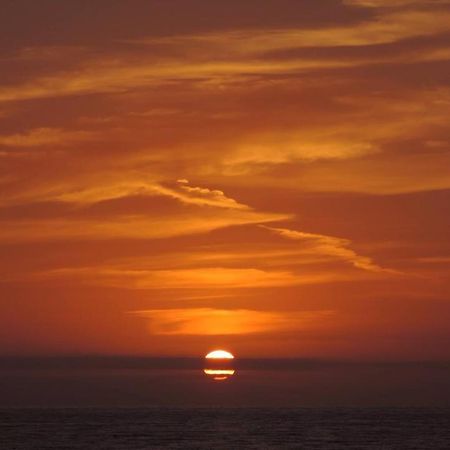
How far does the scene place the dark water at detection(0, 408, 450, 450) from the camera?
137 metres

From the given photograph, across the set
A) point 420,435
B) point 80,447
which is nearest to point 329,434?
point 420,435

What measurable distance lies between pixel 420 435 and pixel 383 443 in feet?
42.5

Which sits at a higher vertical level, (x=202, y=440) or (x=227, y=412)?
(x=227, y=412)

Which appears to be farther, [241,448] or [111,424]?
[111,424]

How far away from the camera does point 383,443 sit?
459ft

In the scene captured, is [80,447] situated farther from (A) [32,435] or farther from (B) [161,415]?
(B) [161,415]

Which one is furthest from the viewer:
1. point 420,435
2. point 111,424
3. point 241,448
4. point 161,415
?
point 161,415

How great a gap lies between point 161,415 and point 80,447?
5620 cm

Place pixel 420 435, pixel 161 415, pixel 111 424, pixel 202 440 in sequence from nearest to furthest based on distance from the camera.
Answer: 1. pixel 202 440
2. pixel 420 435
3. pixel 111 424
4. pixel 161 415

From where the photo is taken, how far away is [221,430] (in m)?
157

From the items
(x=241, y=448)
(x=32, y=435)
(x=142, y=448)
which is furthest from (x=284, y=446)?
(x=32, y=435)

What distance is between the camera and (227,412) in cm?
Result: 19600

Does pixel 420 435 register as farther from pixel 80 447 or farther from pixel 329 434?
pixel 80 447

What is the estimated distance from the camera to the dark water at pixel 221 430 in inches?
5404
